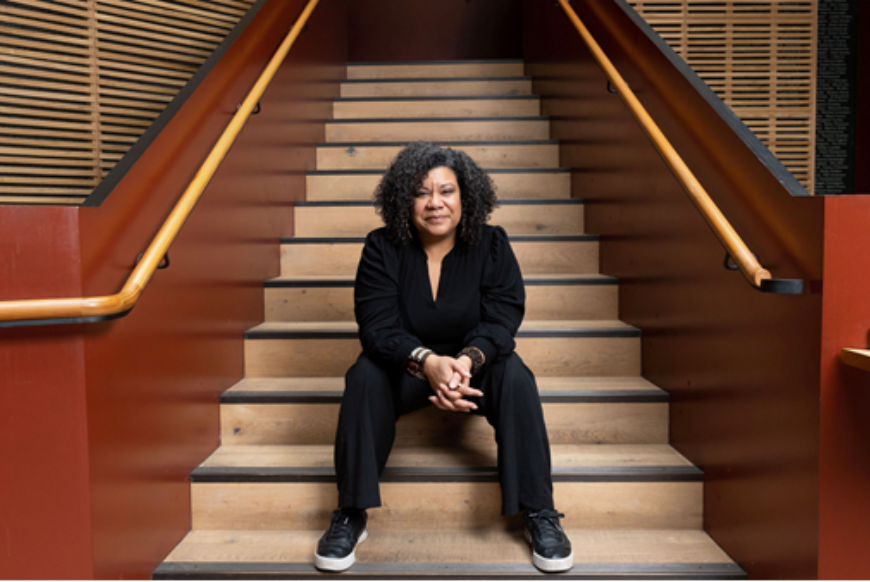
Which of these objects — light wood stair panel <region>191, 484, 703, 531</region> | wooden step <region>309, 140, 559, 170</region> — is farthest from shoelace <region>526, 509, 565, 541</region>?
wooden step <region>309, 140, 559, 170</region>

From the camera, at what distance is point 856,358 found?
122 cm

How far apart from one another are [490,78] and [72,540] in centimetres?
330

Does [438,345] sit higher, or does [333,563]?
[438,345]

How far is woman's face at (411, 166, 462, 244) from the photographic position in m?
1.82

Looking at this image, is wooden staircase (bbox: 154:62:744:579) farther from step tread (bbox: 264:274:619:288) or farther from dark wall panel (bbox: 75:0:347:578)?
dark wall panel (bbox: 75:0:347:578)

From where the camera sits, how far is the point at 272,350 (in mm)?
2279

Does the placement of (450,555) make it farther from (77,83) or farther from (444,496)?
(77,83)

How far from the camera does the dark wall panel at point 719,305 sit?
1.37 meters

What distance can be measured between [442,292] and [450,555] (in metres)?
0.72

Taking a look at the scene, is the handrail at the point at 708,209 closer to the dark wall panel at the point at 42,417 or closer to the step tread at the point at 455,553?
the step tread at the point at 455,553

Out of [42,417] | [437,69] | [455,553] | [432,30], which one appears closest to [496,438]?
[455,553]

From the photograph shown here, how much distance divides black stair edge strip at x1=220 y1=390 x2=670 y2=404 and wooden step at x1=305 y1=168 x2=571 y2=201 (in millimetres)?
1294

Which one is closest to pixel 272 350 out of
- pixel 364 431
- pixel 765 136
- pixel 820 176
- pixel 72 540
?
pixel 364 431

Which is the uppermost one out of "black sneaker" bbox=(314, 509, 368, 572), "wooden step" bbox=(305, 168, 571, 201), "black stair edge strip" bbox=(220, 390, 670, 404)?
"wooden step" bbox=(305, 168, 571, 201)
